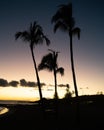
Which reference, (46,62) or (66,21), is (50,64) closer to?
(46,62)

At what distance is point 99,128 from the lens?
2033 centimetres

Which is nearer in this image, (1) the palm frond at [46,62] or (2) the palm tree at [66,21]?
(2) the palm tree at [66,21]

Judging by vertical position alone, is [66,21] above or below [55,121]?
above

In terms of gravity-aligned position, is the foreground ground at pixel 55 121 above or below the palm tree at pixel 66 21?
below

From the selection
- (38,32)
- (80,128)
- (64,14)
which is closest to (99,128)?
(80,128)

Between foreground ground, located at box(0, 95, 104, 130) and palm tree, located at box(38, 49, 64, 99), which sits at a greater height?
palm tree, located at box(38, 49, 64, 99)

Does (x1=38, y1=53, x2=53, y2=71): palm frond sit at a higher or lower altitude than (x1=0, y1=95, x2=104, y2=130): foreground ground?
higher

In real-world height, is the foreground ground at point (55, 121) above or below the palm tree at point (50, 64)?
below

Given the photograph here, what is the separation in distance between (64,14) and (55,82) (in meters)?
10.6

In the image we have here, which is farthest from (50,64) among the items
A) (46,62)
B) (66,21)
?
(66,21)

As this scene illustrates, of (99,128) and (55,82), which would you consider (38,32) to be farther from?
(99,128)

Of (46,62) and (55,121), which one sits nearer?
(55,121)

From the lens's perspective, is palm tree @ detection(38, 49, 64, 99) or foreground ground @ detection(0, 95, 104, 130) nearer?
foreground ground @ detection(0, 95, 104, 130)

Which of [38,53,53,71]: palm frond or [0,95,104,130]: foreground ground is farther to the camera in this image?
[38,53,53,71]: palm frond
